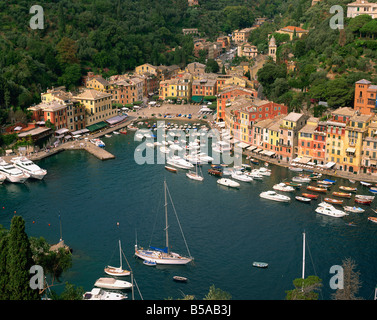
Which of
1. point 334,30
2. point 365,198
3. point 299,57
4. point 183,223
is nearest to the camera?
point 183,223

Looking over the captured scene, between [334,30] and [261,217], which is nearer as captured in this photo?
[261,217]

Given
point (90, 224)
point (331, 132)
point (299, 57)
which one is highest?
point (299, 57)

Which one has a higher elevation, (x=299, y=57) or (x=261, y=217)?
(x=299, y=57)

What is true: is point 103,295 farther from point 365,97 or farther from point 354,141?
point 365,97

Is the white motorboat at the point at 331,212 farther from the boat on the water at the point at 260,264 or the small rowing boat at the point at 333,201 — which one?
the boat on the water at the point at 260,264

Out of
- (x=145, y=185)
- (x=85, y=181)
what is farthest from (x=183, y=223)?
(x=85, y=181)

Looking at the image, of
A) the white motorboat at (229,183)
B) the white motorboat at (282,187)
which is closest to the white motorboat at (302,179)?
the white motorboat at (282,187)

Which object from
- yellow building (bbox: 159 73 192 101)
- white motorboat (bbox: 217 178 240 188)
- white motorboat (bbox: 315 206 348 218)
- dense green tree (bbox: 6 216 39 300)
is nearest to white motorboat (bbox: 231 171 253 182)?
white motorboat (bbox: 217 178 240 188)
